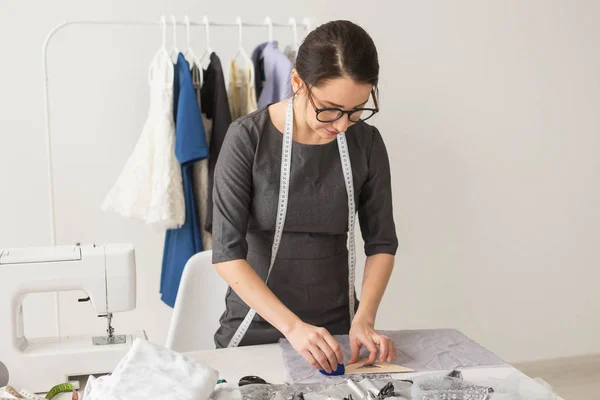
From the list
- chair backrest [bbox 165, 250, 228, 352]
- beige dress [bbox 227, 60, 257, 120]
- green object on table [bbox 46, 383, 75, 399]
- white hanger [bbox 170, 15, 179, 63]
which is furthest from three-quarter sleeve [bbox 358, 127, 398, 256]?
white hanger [bbox 170, 15, 179, 63]

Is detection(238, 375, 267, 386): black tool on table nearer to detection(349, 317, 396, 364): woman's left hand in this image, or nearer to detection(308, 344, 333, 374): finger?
detection(308, 344, 333, 374): finger

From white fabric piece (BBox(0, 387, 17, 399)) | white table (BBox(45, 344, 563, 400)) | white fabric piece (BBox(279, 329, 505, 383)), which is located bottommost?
white table (BBox(45, 344, 563, 400))

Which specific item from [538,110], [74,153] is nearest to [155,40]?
[74,153]

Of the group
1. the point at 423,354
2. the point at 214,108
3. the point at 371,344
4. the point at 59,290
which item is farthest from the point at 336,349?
the point at 214,108

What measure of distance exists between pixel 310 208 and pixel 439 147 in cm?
192

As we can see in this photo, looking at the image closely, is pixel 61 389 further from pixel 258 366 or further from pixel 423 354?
pixel 423 354

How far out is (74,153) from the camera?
315 centimetres

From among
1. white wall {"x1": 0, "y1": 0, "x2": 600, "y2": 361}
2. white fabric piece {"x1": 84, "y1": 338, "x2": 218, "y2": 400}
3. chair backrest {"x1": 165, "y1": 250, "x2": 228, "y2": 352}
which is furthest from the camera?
white wall {"x1": 0, "y1": 0, "x2": 600, "y2": 361}

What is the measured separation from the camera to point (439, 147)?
3672 mm

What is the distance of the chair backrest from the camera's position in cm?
214

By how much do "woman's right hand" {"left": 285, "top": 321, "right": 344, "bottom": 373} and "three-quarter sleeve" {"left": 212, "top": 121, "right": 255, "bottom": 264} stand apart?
264 millimetres

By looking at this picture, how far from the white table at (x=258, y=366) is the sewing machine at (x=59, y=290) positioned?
0.70 feet

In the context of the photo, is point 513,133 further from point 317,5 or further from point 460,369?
point 460,369

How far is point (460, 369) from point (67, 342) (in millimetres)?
921
